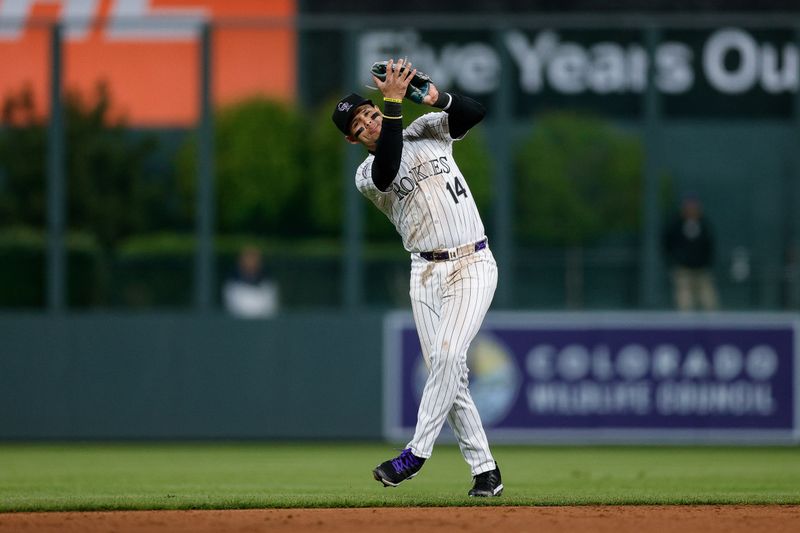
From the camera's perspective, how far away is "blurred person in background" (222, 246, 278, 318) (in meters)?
12.5

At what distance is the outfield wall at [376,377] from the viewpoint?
12.3 m

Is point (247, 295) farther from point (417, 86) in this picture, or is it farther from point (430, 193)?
point (417, 86)

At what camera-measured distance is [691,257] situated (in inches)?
491

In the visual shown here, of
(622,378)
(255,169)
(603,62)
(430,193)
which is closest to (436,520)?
(430,193)

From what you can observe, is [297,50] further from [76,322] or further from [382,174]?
[382,174]

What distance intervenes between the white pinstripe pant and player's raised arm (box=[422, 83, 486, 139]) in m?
0.64

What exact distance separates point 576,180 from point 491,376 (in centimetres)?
191

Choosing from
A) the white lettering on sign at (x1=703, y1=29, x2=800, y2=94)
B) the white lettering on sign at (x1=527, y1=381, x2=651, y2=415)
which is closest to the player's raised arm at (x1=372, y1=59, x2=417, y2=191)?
the white lettering on sign at (x1=527, y1=381, x2=651, y2=415)

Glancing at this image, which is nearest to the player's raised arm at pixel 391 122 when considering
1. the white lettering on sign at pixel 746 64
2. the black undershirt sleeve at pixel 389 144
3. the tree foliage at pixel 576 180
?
the black undershirt sleeve at pixel 389 144

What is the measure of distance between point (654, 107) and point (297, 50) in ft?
10.9

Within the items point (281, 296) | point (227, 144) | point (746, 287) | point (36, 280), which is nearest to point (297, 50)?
point (227, 144)

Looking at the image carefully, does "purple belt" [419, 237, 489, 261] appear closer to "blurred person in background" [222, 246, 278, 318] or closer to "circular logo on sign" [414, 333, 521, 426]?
"circular logo on sign" [414, 333, 521, 426]

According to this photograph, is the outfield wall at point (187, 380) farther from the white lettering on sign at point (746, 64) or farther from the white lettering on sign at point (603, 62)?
the white lettering on sign at point (746, 64)

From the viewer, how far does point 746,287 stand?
12.5 m
